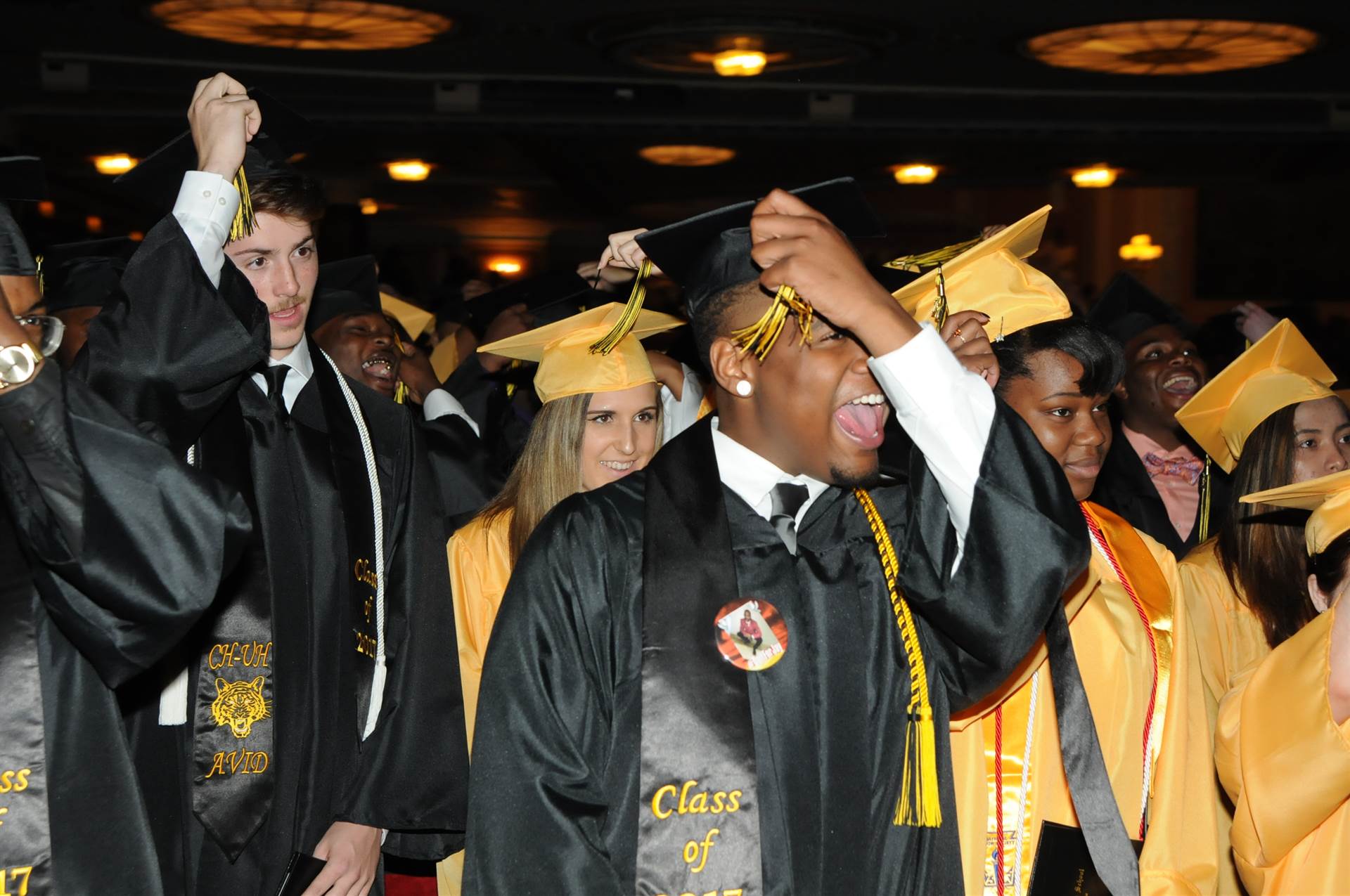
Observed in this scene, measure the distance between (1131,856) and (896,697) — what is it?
438mm

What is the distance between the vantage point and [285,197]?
2.90m

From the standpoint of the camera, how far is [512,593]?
7.28ft

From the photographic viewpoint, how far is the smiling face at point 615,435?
3787mm

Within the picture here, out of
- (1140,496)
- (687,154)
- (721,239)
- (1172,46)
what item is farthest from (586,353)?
(687,154)

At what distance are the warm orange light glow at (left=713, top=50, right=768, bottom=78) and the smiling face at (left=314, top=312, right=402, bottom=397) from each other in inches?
217

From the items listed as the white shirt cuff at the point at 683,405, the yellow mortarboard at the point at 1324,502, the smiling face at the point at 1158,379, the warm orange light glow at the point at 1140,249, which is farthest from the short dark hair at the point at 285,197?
the warm orange light glow at the point at 1140,249

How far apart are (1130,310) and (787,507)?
11.7 feet

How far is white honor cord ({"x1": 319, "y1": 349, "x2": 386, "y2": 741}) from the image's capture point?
9.46 ft

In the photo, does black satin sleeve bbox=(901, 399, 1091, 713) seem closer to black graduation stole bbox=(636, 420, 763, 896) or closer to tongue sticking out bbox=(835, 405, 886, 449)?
tongue sticking out bbox=(835, 405, 886, 449)

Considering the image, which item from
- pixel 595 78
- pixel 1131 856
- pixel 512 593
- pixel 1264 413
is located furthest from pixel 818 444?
pixel 595 78

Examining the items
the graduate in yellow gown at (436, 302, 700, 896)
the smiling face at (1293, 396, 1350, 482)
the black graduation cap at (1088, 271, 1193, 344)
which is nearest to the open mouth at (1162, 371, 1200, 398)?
the black graduation cap at (1088, 271, 1193, 344)

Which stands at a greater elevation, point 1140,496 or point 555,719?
point 1140,496

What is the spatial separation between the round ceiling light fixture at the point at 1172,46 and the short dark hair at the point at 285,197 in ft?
25.1

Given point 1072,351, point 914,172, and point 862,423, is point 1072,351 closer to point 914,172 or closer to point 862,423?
point 862,423
